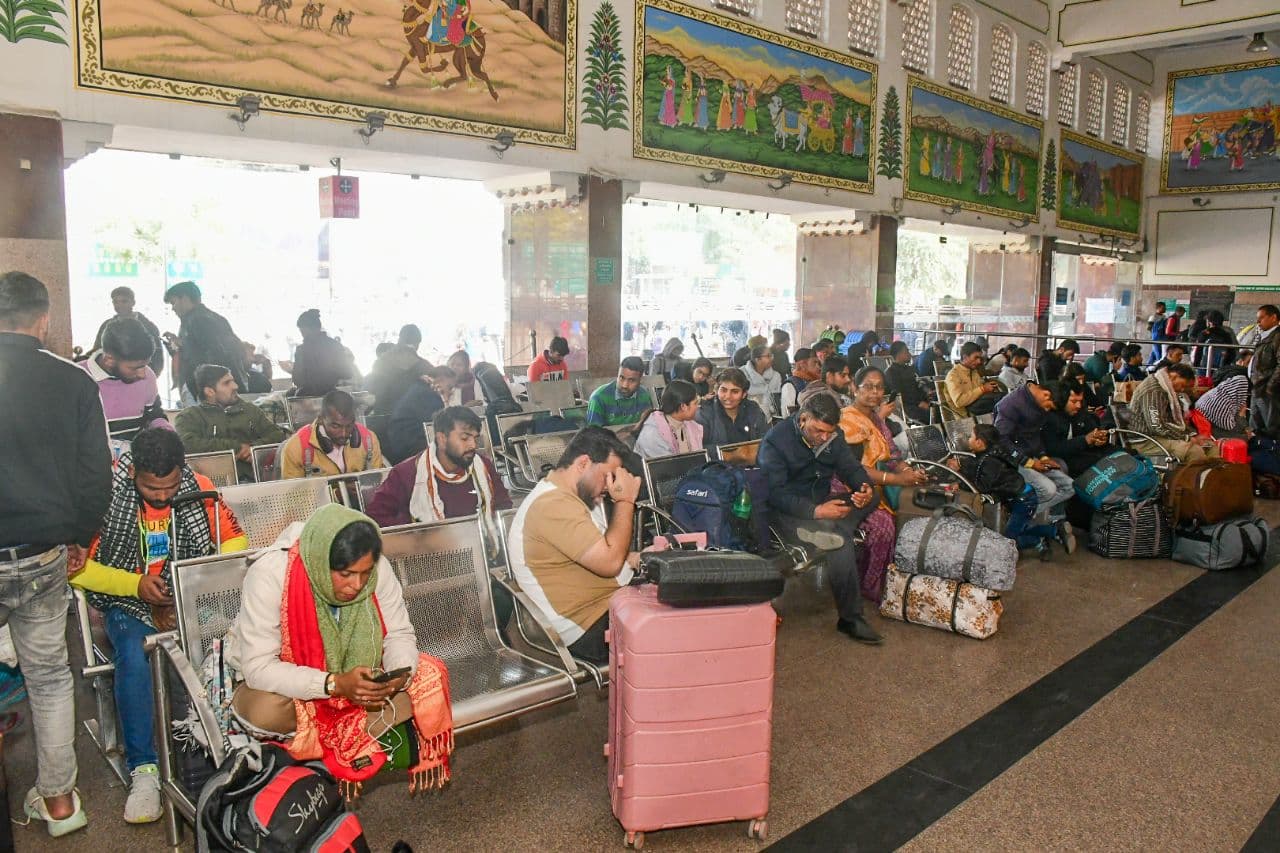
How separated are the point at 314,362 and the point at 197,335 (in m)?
0.99

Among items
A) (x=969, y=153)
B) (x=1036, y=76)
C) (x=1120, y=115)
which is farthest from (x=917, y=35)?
(x=1120, y=115)

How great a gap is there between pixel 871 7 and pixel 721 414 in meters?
11.8

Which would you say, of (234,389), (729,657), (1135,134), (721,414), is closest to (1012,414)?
(721,414)

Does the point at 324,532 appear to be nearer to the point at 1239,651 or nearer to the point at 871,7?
the point at 1239,651

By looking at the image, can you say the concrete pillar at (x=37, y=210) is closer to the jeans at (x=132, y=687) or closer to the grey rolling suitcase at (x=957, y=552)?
the jeans at (x=132, y=687)

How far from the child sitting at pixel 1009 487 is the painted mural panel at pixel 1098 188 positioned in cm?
1728

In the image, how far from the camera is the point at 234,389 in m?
6.16

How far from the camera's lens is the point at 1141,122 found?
85.6 ft

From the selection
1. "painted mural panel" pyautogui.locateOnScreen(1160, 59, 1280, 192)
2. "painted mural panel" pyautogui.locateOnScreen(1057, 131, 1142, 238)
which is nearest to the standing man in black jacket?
"painted mural panel" pyautogui.locateOnScreen(1057, 131, 1142, 238)

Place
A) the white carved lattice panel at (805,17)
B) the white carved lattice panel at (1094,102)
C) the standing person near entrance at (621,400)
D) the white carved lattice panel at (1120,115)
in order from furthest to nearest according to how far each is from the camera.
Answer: the white carved lattice panel at (1120,115) → the white carved lattice panel at (1094,102) → the white carved lattice panel at (805,17) → the standing person near entrance at (621,400)

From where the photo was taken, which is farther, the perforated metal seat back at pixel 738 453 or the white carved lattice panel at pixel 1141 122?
the white carved lattice panel at pixel 1141 122

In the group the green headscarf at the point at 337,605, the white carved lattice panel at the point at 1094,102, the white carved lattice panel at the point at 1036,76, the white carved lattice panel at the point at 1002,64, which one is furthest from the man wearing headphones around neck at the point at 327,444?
the white carved lattice panel at the point at 1094,102

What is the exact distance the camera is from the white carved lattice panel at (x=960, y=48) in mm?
18156

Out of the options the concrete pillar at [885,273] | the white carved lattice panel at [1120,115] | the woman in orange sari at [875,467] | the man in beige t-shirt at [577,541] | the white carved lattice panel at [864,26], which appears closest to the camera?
the man in beige t-shirt at [577,541]
